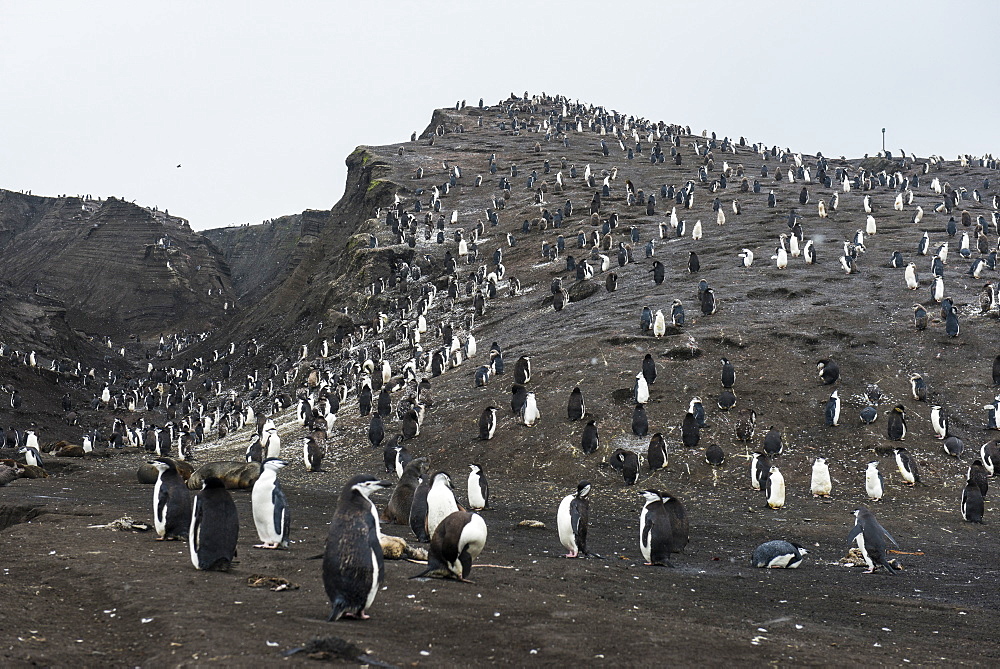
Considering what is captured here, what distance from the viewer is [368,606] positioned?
7691 mm

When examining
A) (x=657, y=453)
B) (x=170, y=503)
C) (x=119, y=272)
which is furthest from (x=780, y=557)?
(x=119, y=272)

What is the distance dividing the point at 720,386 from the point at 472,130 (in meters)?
66.6

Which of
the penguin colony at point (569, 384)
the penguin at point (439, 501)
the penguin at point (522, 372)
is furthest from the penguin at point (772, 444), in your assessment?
the penguin at point (439, 501)

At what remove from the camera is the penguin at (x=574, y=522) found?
12664 mm

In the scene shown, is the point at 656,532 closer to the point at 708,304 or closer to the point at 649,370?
the point at 649,370

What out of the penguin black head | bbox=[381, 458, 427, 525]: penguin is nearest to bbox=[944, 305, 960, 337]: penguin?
bbox=[381, 458, 427, 525]: penguin

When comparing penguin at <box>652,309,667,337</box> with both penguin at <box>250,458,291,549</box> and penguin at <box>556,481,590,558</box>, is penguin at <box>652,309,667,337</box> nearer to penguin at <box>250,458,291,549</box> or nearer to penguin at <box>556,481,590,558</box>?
penguin at <box>556,481,590,558</box>

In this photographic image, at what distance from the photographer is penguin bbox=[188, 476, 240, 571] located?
945 cm

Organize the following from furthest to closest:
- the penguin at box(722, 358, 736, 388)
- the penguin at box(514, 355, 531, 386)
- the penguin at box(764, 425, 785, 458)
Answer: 1. the penguin at box(514, 355, 531, 386)
2. the penguin at box(722, 358, 736, 388)
3. the penguin at box(764, 425, 785, 458)

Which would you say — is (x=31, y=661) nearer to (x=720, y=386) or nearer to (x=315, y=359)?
(x=720, y=386)

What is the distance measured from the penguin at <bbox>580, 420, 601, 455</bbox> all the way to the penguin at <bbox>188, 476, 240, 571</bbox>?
43.8 ft

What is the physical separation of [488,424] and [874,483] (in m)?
10.5

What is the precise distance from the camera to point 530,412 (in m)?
24.4

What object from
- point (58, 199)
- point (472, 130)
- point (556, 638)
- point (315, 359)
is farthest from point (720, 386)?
point (58, 199)
